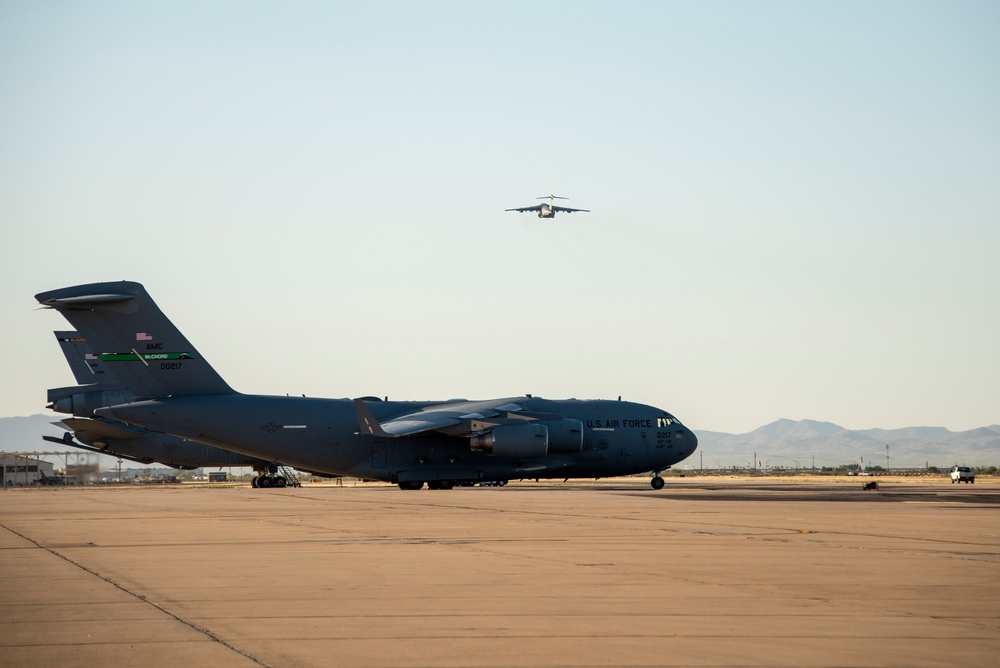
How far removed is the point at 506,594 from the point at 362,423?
36.2 meters

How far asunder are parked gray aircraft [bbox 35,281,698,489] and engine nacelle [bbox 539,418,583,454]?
0.14 feet

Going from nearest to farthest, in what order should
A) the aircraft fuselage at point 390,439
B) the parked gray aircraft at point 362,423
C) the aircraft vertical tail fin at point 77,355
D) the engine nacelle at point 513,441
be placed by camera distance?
the parked gray aircraft at point 362,423 → the aircraft fuselage at point 390,439 → the engine nacelle at point 513,441 → the aircraft vertical tail fin at point 77,355

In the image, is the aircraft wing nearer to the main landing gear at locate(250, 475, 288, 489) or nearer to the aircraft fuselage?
the aircraft fuselage

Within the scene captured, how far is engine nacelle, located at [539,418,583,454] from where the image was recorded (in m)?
50.3

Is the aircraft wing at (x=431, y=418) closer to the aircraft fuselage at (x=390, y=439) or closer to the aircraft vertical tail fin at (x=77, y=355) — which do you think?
the aircraft fuselage at (x=390, y=439)

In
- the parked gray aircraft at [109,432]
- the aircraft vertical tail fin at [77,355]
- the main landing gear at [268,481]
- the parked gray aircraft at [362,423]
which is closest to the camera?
the parked gray aircraft at [362,423]

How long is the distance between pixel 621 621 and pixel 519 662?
199 centimetres

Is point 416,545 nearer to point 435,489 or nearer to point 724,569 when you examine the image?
point 724,569

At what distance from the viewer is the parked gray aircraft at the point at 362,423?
45.2m

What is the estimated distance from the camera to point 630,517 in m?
25.6

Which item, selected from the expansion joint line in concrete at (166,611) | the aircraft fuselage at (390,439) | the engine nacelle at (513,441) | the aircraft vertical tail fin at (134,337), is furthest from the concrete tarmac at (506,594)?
the engine nacelle at (513,441)

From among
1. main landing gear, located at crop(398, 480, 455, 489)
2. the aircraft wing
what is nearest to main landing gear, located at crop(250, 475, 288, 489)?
the aircraft wing

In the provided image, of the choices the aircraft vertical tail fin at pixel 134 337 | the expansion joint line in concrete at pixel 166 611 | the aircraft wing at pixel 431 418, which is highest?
the aircraft vertical tail fin at pixel 134 337

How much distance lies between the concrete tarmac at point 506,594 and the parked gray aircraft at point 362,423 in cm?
2237
